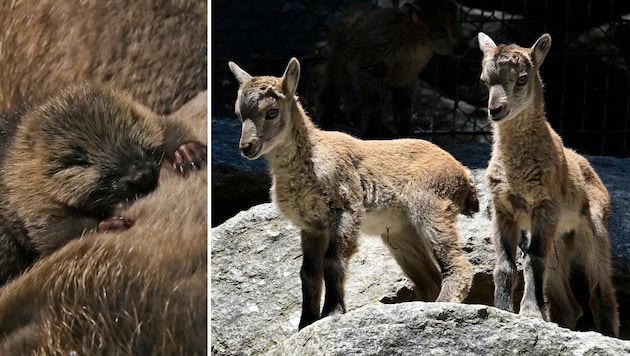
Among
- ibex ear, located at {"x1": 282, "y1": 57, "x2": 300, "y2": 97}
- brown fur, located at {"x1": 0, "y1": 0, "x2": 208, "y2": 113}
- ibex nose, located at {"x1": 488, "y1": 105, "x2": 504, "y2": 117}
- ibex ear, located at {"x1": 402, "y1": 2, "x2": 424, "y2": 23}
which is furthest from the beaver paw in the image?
ibex ear, located at {"x1": 402, "y1": 2, "x2": 424, "y2": 23}

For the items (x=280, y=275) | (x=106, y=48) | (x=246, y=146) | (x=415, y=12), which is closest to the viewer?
(x=106, y=48)

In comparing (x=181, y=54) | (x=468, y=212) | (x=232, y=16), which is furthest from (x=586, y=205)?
(x=232, y=16)

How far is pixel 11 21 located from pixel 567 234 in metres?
3.25

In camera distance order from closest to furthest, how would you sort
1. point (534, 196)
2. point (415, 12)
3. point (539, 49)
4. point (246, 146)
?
point (246, 146), point (534, 196), point (539, 49), point (415, 12)

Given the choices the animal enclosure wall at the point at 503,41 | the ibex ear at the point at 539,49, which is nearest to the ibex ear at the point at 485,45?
the ibex ear at the point at 539,49

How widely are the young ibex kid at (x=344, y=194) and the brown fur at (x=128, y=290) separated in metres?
1.24

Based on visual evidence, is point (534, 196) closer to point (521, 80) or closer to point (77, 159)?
point (521, 80)

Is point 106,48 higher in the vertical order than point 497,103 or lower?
higher

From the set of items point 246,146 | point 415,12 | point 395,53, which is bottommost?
point 246,146

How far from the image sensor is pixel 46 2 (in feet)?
13.1

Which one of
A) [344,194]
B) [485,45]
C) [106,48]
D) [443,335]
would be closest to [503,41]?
[485,45]

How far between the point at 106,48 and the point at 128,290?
90cm

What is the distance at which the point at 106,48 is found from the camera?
→ 412cm

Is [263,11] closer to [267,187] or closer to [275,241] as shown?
[267,187]
